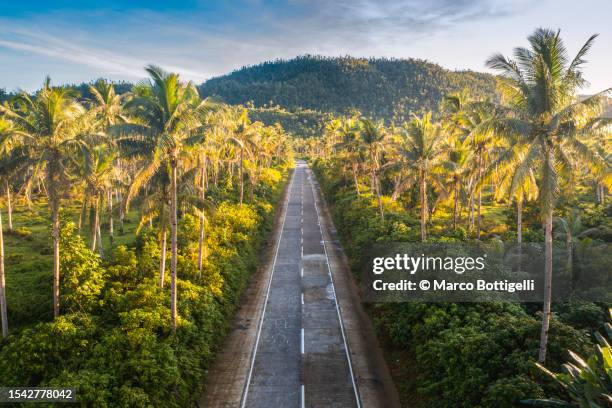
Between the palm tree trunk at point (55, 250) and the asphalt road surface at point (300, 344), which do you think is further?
the palm tree trunk at point (55, 250)

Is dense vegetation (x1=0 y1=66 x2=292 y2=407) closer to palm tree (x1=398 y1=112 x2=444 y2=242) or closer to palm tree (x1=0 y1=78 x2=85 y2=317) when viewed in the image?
palm tree (x1=0 y1=78 x2=85 y2=317)

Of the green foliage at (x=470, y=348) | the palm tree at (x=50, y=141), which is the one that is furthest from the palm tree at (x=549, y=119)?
the palm tree at (x=50, y=141)

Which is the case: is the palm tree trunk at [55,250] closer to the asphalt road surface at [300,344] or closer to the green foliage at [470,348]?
the asphalt road surface at [300,344]

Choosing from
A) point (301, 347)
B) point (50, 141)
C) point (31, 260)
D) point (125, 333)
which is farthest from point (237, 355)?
point (31, 260)

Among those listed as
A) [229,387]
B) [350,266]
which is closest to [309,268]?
[350,266]

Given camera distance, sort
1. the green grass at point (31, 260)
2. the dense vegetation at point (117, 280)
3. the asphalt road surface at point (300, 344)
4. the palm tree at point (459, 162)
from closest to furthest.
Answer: the dense vegetation at point (117, 280)
the asphalt road surface at point (300, 344)
the green grass at point (31, 260)
the palm tree at point (459, 162)

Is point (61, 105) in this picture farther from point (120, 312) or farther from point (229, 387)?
point (229, 387)

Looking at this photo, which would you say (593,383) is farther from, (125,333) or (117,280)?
(117,280)
